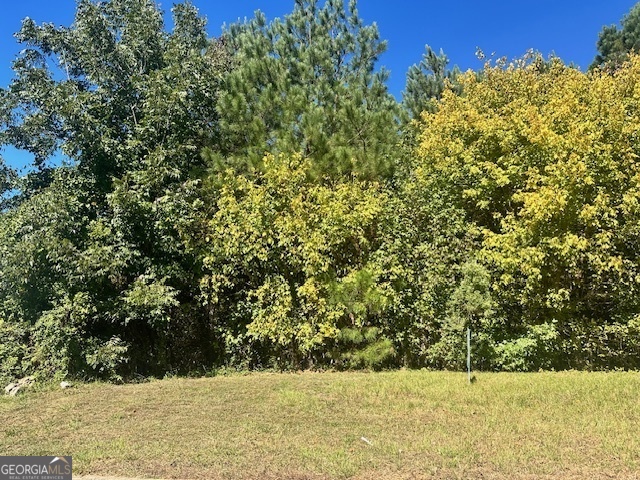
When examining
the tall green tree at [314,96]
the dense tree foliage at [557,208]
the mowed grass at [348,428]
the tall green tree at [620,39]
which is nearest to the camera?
the mowed grass at [348,428]

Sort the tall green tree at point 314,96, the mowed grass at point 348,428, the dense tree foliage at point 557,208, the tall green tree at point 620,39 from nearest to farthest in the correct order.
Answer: the mowed grass at point 348,428 < the dense tree foliage at point 557,208 < the tall green tree at point 314,96 < the tall green tree at point 620,39

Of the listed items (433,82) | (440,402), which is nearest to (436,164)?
(433,82)

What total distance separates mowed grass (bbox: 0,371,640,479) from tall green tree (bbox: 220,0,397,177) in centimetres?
500

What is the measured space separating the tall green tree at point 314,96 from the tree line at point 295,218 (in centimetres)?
6

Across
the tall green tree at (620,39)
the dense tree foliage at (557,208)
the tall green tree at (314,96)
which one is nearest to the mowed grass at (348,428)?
the dense tree foliage at (557,208)

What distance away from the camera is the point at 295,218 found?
33.2 feet

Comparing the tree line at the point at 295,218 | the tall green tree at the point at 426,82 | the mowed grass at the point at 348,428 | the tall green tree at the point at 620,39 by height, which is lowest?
the mowed grass at the point at 348,428

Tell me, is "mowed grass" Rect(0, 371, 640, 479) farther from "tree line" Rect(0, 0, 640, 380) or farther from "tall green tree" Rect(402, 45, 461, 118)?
"tall green tree" Rect(402, 45, 461, 118)

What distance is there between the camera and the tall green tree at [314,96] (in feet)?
35.9

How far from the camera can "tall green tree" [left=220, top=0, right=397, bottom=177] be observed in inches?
430

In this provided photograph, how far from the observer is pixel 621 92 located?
34.6ft

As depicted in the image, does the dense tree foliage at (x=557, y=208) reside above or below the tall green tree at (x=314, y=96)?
below

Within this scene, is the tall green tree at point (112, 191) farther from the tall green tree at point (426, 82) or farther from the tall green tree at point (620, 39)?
the tall green tree at point (620, 39)

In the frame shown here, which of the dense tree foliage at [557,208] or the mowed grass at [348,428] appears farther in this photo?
the dense tree foliage at [557,208]
